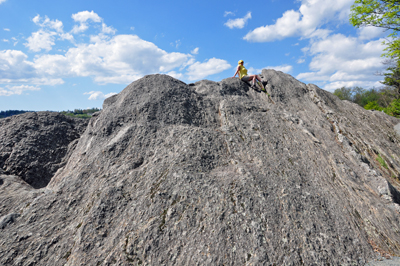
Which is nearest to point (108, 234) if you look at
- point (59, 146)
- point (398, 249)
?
point (59, 146)

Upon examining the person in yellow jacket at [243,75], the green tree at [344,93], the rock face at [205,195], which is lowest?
the rock face at [205,195]

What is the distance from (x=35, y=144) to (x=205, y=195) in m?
10.8

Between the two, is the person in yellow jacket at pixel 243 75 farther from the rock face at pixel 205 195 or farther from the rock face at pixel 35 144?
the rock face at pixel 35 144

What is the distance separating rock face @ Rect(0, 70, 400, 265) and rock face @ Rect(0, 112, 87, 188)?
89cm

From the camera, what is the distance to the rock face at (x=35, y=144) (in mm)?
10734

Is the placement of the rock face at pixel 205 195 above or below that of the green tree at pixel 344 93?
below

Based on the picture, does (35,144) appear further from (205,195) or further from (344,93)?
(344,93)

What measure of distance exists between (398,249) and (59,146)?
55.6ft

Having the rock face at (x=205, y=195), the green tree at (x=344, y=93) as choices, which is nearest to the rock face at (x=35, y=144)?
the rock face at (x=205, y=195)

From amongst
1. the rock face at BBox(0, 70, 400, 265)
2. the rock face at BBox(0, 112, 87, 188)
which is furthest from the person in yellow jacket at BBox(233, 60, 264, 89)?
the rock face at BBox(0, 112, 87, 188)

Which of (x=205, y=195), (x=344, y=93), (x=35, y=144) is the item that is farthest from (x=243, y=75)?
(x=344, y=93)

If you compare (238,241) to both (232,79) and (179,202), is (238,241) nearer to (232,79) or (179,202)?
(179,202)

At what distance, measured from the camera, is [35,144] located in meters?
11.7

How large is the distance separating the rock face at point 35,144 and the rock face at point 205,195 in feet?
2.91
